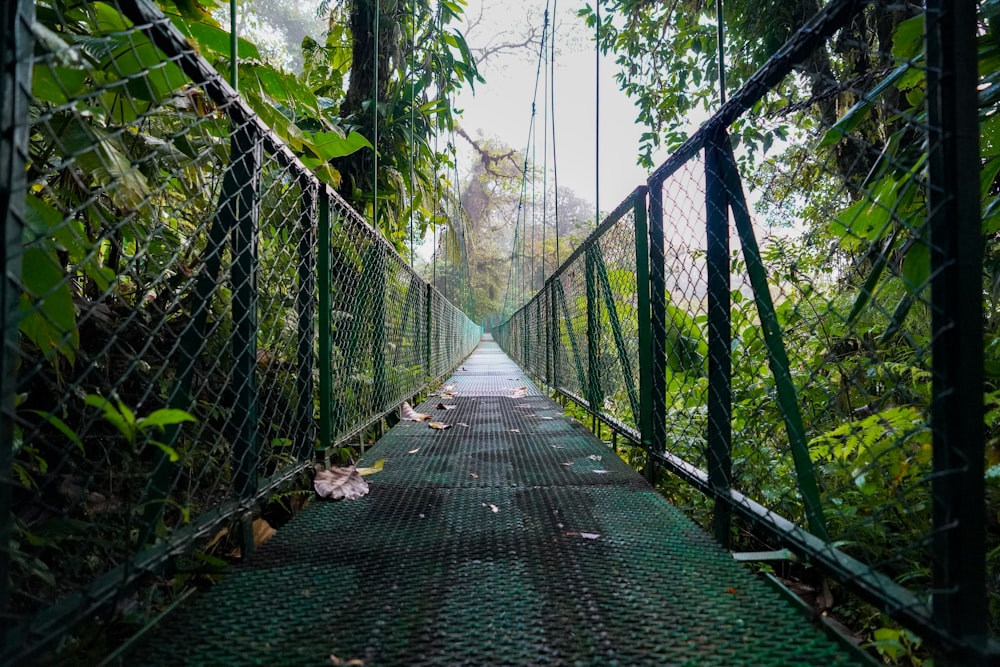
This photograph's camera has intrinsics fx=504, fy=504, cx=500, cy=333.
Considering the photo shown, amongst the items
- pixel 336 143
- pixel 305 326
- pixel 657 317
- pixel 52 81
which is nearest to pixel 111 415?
pixel 52 81

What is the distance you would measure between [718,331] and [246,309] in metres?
1.10

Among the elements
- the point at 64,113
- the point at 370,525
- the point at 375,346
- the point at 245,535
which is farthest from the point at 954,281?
the point at 375,346

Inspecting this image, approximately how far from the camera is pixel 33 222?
2.32 feet

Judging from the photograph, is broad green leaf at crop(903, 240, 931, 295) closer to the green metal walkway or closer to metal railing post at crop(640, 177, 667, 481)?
the green metal walkway

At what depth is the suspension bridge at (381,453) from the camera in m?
0.63

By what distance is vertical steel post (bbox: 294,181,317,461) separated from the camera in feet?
4.96

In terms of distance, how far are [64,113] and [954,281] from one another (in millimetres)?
1445

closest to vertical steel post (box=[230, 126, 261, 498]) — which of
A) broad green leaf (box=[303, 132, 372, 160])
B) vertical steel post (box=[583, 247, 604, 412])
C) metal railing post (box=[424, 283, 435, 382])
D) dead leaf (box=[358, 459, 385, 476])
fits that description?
dead leaf (box=[358, 459, 385, 476])

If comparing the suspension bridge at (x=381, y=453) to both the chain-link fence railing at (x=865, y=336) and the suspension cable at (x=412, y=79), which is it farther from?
the suspension cable at (x=412, y=79)

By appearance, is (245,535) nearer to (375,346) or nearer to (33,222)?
(33,222)

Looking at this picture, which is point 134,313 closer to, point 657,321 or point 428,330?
point 657,321

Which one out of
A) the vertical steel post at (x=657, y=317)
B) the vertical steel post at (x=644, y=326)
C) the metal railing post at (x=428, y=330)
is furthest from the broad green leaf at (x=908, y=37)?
the metal railing post at (x=428, y=330)

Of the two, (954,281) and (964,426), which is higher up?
(954,281)

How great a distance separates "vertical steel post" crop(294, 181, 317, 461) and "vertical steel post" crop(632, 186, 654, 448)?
1.07 metres
